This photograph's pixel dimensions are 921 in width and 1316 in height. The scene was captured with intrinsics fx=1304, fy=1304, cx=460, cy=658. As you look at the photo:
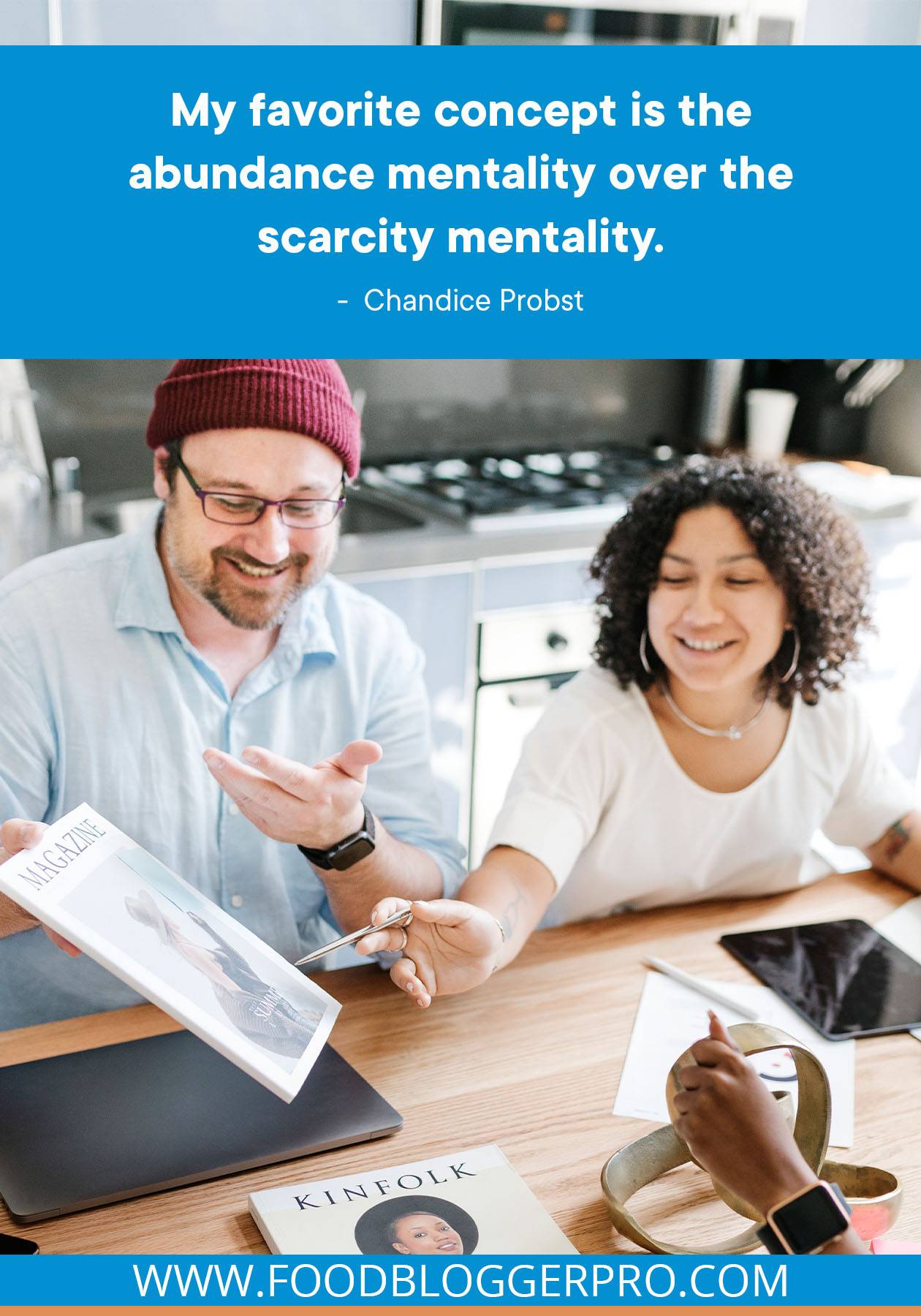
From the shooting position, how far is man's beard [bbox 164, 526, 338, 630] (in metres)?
1.55

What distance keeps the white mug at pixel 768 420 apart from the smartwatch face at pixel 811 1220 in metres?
2.76

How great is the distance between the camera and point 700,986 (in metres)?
1.44

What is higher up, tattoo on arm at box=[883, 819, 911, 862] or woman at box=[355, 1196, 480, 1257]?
woman at box=[355, 1196, 480, 1257]

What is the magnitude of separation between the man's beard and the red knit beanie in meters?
0.14

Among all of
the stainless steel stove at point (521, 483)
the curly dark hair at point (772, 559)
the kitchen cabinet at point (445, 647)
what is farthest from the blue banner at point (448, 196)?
the stainless steel stove at point (521, 483)

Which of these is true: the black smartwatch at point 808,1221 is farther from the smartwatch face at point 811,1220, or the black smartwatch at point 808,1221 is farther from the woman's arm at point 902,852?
the woman's arm at point 902,852

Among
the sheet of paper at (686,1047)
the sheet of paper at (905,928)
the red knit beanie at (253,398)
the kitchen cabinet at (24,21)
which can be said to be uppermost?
the kitchen cabinet at (24,21)

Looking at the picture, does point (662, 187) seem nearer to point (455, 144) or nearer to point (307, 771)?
point (455, 144)

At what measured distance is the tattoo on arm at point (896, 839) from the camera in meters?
1.74

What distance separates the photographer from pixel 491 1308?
38.4 inches

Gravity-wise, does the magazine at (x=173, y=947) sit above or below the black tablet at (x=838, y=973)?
above

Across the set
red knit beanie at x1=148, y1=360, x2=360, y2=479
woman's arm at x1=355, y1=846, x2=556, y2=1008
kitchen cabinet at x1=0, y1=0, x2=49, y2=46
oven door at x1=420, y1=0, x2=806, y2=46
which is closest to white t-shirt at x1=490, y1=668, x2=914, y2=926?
woman's arm at x1=355, y1=846, x2=556, y2=1008

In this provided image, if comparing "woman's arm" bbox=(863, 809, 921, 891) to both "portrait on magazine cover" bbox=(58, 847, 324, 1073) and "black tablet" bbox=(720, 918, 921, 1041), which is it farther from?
"portrait on magazine cover" bbox=(58, 847, 324, 1073)

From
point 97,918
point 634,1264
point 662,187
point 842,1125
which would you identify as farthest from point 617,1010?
point 662,187
